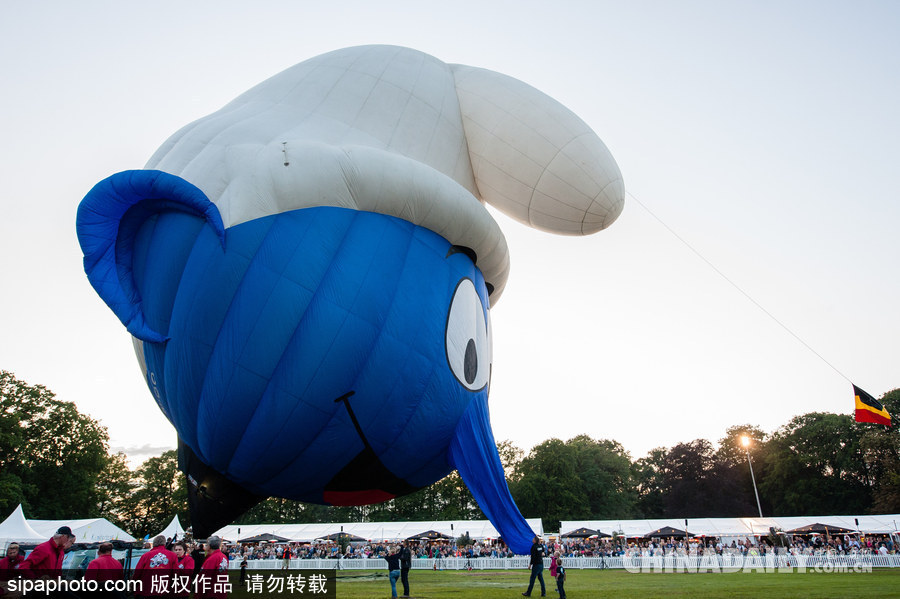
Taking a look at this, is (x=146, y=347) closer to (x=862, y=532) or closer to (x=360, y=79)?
(x=360, y=79)

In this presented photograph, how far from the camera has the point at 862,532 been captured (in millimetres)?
28234

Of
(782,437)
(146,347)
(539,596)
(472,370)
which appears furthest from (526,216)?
(782,437)

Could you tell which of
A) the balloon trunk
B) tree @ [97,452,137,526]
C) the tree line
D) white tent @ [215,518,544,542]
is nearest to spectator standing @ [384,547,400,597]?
the balloon trunk

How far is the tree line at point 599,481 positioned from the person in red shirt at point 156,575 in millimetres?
Result: 38636

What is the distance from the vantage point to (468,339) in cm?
816

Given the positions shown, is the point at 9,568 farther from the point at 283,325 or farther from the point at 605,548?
the point at 605,548

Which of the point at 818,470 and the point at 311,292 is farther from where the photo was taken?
the point at 818,470

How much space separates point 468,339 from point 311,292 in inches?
94.8

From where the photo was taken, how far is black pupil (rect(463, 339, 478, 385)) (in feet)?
26.5

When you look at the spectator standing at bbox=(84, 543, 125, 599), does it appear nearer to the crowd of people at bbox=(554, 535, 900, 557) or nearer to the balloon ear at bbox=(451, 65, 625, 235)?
the balloon ear at bbox=(451, 65, 625, 235)

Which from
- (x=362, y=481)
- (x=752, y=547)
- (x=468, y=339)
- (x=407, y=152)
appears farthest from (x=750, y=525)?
(x=407, y=152)

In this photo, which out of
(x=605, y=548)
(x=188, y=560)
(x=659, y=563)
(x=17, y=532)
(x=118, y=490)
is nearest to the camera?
(x=188, y=560)

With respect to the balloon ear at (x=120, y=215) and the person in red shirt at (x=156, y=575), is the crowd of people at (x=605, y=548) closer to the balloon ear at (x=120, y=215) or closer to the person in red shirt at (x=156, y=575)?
the balloon ear at (x=120, y=215)

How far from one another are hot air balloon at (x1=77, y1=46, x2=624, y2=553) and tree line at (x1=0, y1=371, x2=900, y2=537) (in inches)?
1384
